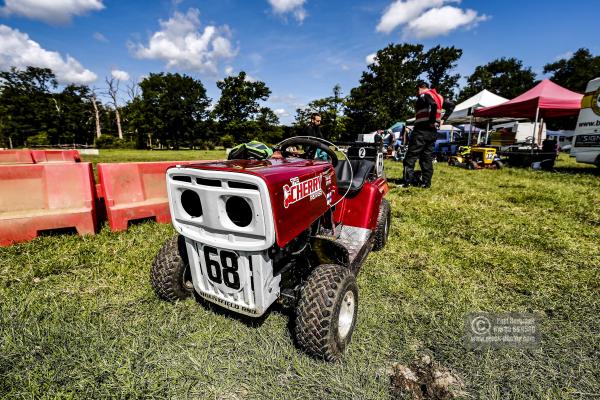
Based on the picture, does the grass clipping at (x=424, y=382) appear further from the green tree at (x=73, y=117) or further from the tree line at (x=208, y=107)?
the green tree at (x=73, y=117)

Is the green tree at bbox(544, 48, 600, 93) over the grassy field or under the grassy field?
over

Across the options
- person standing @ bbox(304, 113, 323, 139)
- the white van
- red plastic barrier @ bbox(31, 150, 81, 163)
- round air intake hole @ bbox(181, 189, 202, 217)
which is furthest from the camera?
the white van

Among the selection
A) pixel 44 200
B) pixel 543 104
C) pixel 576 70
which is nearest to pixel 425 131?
pixel 44 200

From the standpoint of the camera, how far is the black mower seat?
297 centimetres

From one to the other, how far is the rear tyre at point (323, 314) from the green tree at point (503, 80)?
64.9 metres

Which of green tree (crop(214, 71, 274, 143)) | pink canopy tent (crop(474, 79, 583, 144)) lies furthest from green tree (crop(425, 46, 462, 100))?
pink canopy tent (crop(474, 79, 583, 144))

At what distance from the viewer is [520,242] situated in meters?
3.62

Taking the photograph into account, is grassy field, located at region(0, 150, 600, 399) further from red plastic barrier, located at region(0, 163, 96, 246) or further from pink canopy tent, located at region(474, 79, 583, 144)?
pink canopy tent, located at region(474, 79, 583, 144)

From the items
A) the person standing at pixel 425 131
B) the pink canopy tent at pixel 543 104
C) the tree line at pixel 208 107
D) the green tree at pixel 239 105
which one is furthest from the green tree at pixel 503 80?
the person standing at pixel 425 131

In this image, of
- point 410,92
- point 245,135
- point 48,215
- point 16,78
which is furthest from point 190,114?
point 48,215

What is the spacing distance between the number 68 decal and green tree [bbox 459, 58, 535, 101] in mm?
65186

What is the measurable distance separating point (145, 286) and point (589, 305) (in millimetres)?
3722

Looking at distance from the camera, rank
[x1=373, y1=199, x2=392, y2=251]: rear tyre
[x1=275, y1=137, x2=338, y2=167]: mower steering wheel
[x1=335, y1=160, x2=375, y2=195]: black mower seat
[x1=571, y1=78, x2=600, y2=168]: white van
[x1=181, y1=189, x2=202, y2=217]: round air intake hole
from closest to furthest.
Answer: [x1=181, y1=189, x2=202, y2=217]: round air intake hole < [x1=275, y1=137, x2=338, y2=167]: mower steering wheel < [x1=335, y1=160, x2=375, y2=195]: black mower seat < [x1=373, y1=199, x2=392, y2=251]: rear tyre < [x1=571, y1=78, x2=600, y2=168]: white van

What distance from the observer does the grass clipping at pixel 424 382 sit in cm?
155
